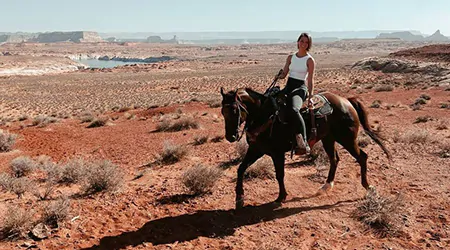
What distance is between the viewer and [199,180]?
6.86 m

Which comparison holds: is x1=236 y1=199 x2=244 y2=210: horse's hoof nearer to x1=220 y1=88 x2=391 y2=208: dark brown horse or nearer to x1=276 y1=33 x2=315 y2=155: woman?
x1=220 y1=88 x2=391 y2=208: dark brown horse

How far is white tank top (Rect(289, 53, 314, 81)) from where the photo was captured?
6.02 meters

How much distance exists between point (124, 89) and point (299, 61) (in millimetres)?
45093

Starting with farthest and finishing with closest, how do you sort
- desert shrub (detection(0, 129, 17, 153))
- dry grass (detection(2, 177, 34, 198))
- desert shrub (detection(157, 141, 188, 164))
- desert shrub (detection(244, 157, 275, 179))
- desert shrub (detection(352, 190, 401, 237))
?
1. desert shrub (detection(0, 129, 17, 153))
2. desert shrub (detection(157, 141, 188, 164))
3. desert shrub (detection(244, 157, 275, 179))
4. dry grass (detection(2, 177, 34, 198))
5. desert shrub (detection(352, 190, 401, 237))

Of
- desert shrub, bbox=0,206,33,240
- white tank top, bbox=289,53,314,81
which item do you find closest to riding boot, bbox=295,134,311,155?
white tank top, bbox=289,53,314,81

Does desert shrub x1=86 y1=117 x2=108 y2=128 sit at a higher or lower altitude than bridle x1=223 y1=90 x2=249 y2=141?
lower

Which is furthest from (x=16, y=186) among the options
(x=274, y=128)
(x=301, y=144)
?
(x=301, y=144)

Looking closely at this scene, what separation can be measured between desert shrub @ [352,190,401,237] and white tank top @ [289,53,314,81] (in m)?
2.37

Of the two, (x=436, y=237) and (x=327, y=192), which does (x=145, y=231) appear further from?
(x=436, y=237)

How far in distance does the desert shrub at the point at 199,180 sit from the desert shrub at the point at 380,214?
2.71m

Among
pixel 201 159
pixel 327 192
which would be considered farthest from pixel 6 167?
pixel 327 192

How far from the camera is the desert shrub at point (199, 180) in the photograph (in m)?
6.88

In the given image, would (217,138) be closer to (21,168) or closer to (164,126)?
(164,126)

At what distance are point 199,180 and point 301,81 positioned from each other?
2.68 metres
